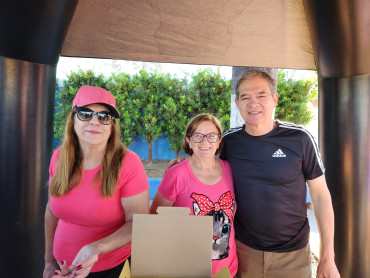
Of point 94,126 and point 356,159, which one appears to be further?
point 356,159

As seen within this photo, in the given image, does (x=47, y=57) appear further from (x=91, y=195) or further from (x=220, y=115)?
(x=220, y=115)

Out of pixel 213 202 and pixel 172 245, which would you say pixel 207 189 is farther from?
pixel 172 245

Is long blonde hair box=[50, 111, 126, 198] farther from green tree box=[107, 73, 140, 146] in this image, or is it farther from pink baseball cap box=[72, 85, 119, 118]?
green tree box=[107, 73, 140, 146]

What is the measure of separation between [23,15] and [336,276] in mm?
2379

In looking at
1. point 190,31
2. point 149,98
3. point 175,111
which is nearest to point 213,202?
point 190,31

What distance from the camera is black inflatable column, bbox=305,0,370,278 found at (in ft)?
6.52

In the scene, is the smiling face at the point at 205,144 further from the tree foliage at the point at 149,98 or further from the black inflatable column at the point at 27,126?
the tree foliage at the point at 149,98

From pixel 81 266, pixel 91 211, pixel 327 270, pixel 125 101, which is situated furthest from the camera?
pixel 125 101

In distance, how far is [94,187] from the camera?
1514mm

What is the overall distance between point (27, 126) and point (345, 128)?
2.29 metres

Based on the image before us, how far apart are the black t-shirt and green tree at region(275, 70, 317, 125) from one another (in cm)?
611

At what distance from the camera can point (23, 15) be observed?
1.62 meters

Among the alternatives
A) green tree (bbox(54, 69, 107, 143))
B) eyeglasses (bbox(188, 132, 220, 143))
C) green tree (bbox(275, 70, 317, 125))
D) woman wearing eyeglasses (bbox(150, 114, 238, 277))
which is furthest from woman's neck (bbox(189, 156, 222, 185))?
green tree (bbox(54, 69, 107, 143))

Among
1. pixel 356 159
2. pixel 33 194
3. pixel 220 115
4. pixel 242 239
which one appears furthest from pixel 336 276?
pixel 220 115
